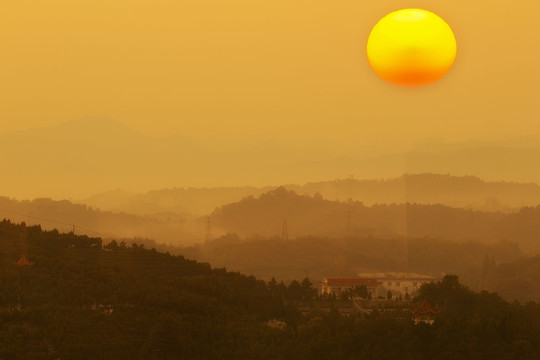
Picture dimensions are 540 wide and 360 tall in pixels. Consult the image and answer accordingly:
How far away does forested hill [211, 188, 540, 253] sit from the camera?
125062 mm

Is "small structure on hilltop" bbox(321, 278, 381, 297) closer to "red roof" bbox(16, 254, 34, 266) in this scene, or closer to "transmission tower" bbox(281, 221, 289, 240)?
"red roof" bbox(16, 254, 34, 266)

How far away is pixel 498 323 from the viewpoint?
37938 millimetres

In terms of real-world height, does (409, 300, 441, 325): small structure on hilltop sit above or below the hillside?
below

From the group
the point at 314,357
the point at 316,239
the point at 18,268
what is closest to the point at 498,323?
the point at 314,357

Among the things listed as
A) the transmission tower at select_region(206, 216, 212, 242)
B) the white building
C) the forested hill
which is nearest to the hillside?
the transmission tower at select_region(206, 216, 212, 242)

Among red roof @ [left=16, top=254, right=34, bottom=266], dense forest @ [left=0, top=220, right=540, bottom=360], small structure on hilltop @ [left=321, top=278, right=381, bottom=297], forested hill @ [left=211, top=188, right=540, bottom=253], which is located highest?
forested hill @ [left=211, top=188, right=540, bottom=253]

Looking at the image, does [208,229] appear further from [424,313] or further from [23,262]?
[424,313]

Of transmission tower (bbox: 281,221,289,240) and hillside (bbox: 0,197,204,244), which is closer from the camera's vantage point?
A: hillside (bbox: 0,197,204,244)

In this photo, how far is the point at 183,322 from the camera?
38.6 metres

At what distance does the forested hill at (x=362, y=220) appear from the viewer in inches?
4924

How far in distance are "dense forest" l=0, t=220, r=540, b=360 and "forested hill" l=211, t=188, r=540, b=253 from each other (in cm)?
7607

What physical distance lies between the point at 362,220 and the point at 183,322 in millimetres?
94392

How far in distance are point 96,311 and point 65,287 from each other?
261 centimetres

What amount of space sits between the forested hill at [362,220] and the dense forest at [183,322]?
76.1 metres
